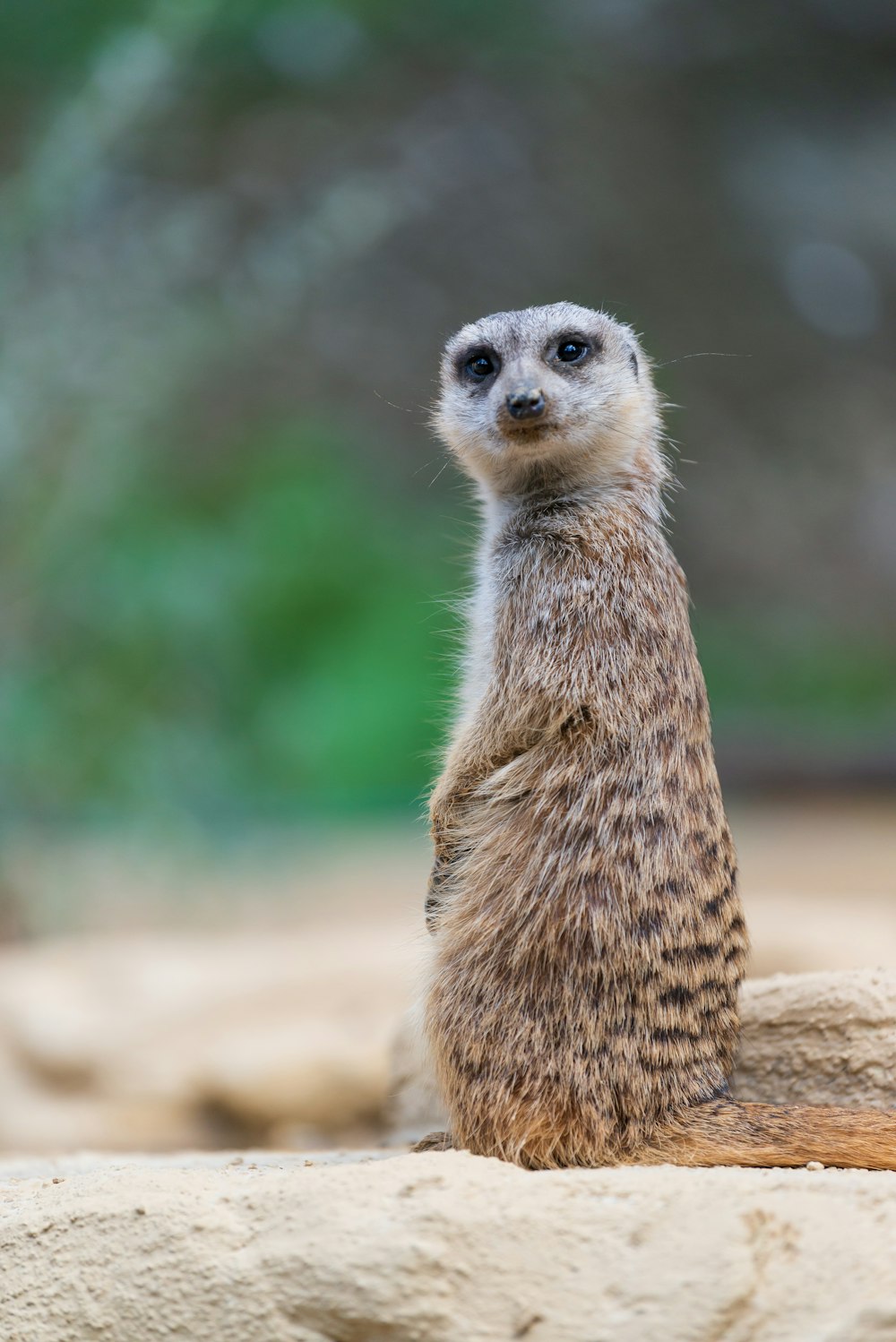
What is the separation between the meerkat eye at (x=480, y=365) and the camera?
2.86m

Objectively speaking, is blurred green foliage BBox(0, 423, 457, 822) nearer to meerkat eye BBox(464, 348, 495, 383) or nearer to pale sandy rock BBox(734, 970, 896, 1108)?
meerkat eye BBox(464, 348, 495, 383)

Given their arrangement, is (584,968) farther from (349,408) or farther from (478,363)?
(349,408)

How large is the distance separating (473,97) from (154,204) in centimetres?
249

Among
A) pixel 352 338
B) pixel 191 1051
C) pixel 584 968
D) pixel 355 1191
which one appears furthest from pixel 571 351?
pixel 352 338

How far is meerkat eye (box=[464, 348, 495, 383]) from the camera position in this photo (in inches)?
112

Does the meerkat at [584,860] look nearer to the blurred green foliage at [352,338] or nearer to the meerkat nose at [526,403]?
the meerkat nose at [526,403]

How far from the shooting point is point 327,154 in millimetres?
9414

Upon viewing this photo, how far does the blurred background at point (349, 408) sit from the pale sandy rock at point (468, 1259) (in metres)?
3.64

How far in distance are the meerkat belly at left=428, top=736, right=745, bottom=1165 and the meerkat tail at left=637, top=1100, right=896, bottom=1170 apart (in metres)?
0.04

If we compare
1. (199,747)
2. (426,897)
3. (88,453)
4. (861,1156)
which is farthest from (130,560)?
(861,1156)

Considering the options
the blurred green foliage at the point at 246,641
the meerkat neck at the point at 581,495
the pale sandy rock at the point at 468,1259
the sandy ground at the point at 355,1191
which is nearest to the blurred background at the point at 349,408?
the blurred green foliage at the point at 246,641

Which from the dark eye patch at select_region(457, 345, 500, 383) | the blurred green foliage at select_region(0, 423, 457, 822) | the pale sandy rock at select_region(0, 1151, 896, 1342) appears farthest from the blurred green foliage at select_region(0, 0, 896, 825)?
the pale sandy rock at select_region(0, 1151, 896, 1342)

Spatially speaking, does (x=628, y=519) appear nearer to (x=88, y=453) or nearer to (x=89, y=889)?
(x=89, y=889)

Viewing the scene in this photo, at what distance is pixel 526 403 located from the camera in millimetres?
2562
